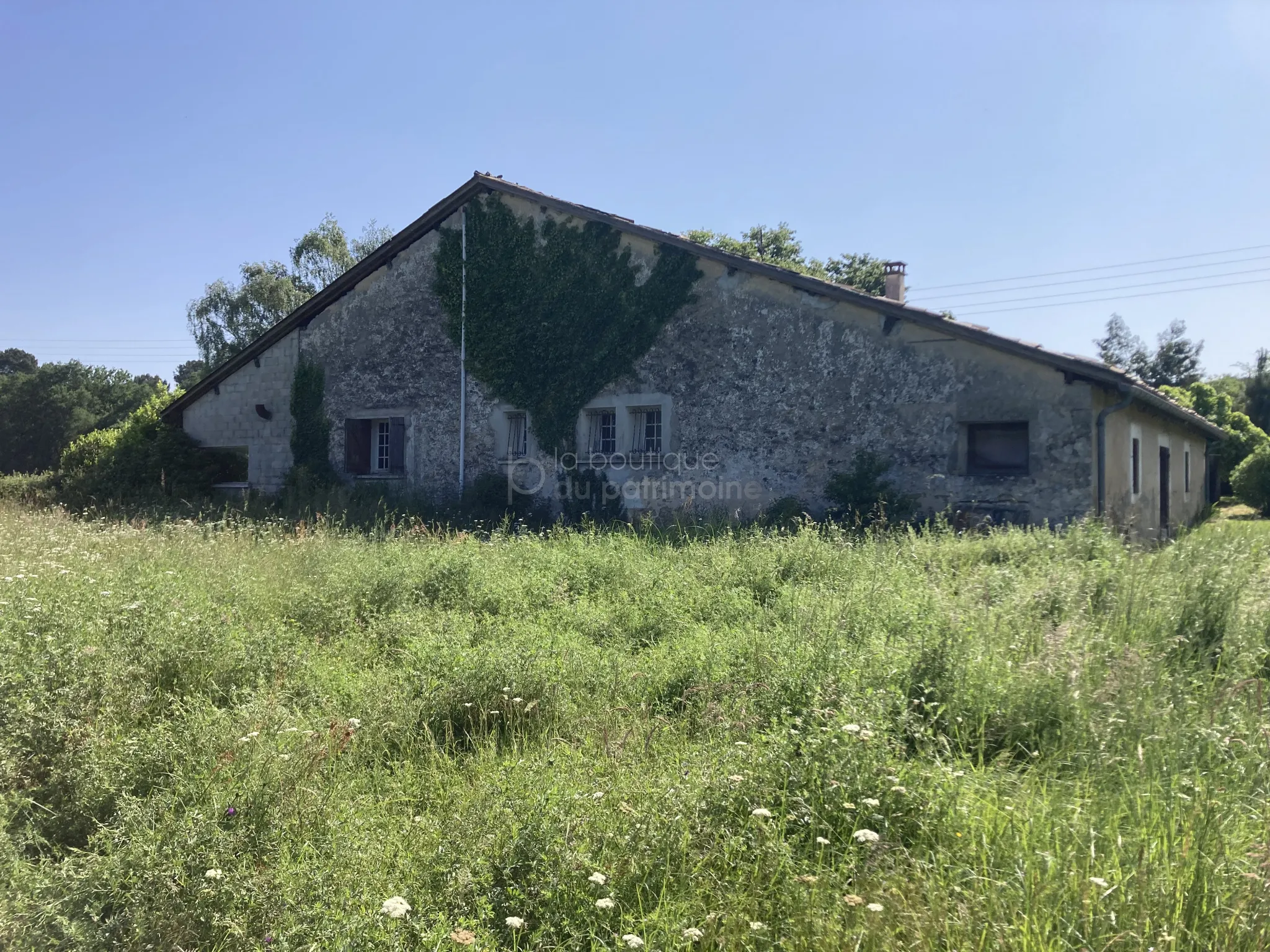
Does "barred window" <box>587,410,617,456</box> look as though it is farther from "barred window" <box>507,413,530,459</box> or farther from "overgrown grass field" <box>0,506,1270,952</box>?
"overgrown grass field" <box>0,506,1270,952</box>

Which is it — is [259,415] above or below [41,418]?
below

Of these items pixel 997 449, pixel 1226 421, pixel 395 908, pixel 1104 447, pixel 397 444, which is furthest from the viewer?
pixel 1226 421

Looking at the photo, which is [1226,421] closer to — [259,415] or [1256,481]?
[1256,481]

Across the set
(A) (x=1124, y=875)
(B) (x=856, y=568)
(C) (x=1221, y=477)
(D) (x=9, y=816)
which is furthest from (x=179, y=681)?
(C) (x=1221, y=477)

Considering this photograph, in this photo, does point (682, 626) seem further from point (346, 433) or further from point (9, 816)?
point (346, 433)

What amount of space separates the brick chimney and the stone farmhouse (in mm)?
75

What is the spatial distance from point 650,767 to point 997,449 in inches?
389

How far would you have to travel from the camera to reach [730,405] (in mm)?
13508

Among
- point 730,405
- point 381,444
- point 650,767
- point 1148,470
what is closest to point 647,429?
point 730,405

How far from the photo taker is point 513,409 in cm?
1577

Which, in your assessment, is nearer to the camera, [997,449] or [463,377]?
[997,449]

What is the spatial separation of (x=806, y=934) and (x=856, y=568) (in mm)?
4857

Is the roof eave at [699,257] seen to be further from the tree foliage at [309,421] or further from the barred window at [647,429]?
the barred window at [647,429]

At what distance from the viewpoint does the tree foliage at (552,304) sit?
14.4 m
